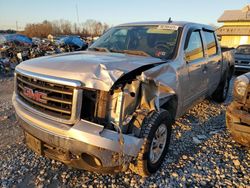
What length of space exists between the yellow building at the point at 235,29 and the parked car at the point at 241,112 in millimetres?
24273

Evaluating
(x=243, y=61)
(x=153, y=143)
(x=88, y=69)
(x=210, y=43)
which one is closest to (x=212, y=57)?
(x=210, y=43)

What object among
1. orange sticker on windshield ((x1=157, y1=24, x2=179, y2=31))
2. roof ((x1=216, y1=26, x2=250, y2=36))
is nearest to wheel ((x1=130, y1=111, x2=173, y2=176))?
orange sticker on windshield ((x1=157, y1=24, x2=179, y2=31))

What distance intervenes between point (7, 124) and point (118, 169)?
305cm

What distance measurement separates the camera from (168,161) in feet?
10.8

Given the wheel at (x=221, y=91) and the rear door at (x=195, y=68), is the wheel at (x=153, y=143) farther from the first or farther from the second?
the wheel at (x=221, y=91)

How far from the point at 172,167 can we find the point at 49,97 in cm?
192

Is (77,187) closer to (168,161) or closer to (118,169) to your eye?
(118,169)

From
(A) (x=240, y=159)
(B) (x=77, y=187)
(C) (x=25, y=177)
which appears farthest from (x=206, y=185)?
(C) (x=25, y=177)

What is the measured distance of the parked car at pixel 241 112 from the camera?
329cm

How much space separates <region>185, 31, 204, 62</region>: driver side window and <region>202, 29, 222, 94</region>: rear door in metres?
0.30

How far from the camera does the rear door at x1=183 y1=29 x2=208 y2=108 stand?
12.0ft

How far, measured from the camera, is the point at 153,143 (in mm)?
2865

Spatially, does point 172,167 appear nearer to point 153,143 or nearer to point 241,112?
point 153,143

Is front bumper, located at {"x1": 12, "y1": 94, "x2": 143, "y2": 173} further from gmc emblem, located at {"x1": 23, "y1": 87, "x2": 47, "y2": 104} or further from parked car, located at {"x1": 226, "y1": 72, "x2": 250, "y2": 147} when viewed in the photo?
parked car, located at {"x1": 226, "y1": 72, "x2": 250, "y2": 147}
